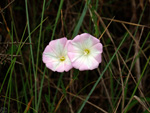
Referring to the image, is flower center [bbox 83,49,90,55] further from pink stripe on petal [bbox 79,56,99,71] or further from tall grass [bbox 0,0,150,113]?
tall grass [bbox 0,0,150,113]

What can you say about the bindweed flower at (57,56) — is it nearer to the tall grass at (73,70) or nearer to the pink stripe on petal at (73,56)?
the pink stripe on petal at (73,56)

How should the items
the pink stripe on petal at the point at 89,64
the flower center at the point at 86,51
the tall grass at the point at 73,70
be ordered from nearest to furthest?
the pink stripe on petal at the point at 89,64 < the flower center at the point at 86,51 < the tall grass at the point at 73,70

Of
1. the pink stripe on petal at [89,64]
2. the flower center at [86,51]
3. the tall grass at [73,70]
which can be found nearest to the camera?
the pink stripe on petal at [89,64]

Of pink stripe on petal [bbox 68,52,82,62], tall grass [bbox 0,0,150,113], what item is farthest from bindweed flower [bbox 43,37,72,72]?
tall grass [bbox 0,0,150,113]

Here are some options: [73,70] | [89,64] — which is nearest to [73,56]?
[89,64]

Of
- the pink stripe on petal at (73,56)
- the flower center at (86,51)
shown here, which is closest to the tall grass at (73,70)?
the flower center at (86,51)

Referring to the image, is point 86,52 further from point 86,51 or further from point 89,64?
point 89,64
